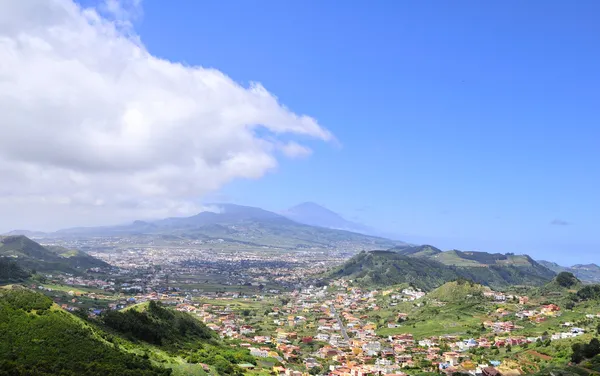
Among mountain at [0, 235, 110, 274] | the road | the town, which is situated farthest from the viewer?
mountain at [0, 235, 110, 274]

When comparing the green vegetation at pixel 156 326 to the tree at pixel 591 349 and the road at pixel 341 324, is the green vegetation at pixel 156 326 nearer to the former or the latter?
the road at pixel 341 324

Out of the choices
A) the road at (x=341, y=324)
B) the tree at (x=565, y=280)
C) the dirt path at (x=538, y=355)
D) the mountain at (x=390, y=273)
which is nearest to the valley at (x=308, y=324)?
the dirt path at (x=538, y=355)

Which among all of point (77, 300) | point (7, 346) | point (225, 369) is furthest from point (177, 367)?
point (77, 300)

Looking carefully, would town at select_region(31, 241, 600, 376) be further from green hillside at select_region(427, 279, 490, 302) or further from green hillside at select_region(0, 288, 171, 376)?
green hillside at select_region(0, 288, 171, 376)

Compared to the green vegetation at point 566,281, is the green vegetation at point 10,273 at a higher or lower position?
lower

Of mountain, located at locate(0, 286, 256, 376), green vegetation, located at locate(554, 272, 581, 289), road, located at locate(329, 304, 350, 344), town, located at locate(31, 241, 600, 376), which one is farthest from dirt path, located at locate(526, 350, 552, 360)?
green vegetation, located at locate(554, 272, 581, 289)

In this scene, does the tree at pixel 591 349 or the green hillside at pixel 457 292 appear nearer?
the tree at pixel 591 349

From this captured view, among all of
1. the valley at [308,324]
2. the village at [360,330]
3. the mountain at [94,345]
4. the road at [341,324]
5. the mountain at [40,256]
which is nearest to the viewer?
the mountain at [94,345]

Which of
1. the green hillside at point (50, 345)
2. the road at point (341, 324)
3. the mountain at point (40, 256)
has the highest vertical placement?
the green hillside at point (50, 345)

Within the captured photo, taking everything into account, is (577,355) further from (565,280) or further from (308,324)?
(565,280)
